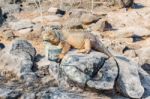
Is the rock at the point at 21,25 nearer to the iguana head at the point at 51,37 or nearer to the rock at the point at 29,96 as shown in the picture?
the iguana head at the point at 51,37

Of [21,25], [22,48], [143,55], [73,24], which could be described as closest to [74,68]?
[22,48]

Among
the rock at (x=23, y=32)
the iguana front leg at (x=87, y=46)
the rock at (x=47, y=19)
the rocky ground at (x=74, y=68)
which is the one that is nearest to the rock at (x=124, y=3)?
the rocky ground at (x=74, y=68)

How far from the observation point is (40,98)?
7.88 metres

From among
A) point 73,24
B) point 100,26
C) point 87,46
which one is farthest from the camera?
point 100,26

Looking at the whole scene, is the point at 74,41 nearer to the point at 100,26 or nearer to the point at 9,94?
the point at 9,94

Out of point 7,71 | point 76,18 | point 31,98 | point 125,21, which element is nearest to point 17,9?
point 76,18

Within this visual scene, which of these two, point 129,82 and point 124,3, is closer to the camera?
point 129,82

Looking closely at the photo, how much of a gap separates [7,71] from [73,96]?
1.89 meters

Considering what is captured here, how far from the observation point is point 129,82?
8312 millimetres

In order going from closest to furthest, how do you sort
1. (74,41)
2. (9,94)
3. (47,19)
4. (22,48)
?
(9,94), (74,41), (22,48), (47,19)

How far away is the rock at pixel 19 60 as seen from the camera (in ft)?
28.9

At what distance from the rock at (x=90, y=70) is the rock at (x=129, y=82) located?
17cm

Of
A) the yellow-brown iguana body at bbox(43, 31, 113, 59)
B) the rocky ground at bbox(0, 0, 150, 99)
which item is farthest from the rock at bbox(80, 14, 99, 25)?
the yellow-brown iguana body at bbox(43, 31, 113, 59)

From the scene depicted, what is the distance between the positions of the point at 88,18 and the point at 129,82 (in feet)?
18.8
